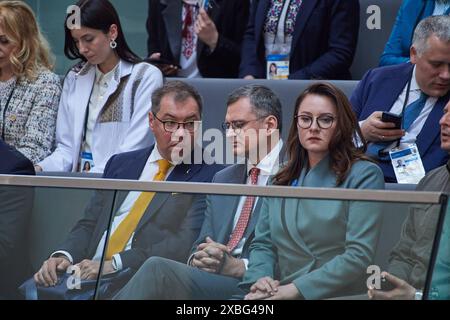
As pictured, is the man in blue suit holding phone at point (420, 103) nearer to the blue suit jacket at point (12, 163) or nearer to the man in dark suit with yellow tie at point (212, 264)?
the blue suit jacket at point (12, 163)

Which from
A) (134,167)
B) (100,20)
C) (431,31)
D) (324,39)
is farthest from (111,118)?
(431,31)

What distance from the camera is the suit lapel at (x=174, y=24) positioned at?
5914 mm

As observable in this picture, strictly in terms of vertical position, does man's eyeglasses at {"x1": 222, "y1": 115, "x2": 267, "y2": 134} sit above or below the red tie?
above

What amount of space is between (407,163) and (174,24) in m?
1.98

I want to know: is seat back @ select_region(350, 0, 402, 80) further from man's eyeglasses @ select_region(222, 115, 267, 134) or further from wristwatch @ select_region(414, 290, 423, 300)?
wristwatch @ select_region(414, 290, 423, 300)

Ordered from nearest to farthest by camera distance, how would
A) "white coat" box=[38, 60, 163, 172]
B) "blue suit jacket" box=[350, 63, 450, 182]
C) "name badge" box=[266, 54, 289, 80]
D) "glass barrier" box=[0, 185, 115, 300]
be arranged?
"glass barrier" box=[0, 185, 115, 300] → "blue suit jacket" box=[350, 63, 450, 182] → "white coat" box=[38, 60, 163, 172] → "name badge" box=[266, 54, 289, 80]

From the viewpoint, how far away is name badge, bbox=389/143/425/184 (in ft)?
14.4

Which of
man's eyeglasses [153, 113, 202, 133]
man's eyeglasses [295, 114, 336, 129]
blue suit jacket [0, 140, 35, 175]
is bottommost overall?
blue suit jacket [0, 140, 35, 175]

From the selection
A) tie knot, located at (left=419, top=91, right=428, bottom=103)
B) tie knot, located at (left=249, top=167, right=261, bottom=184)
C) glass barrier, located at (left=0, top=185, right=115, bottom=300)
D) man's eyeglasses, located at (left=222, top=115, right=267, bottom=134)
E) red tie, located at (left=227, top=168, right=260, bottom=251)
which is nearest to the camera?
red tie, located at (left=227, top=168, right=260, bottom=251)

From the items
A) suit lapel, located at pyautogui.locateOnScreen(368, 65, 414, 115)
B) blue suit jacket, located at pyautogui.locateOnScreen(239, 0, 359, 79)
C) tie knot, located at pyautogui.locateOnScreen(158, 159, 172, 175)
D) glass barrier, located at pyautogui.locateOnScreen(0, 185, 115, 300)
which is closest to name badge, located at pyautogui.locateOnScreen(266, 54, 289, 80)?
blue suit jacket, located at pyautogui.locateOnScreen(239, 0, 359, 79)

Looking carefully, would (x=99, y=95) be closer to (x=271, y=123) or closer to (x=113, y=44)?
(x=113, y=44)

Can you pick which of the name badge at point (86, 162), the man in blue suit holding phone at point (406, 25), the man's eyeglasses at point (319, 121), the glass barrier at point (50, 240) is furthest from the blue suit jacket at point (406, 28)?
the glass barrier at point (50, 240)

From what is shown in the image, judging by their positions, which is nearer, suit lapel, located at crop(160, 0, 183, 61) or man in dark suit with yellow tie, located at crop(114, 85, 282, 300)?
man in dark suit with yellow tie, located at crop(114, 85, 282, 300)

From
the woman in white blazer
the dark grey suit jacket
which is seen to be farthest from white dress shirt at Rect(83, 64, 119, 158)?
the dark grey suit jacket
